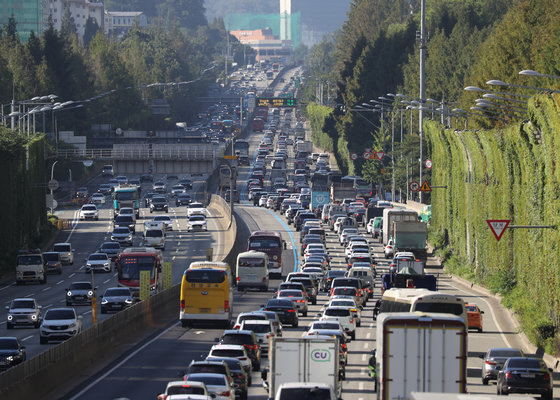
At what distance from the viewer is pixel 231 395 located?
108 feet

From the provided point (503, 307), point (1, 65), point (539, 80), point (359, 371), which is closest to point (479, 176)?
point (539, 80)

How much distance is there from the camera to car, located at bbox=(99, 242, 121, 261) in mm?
92875

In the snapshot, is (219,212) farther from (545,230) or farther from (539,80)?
(545,230)

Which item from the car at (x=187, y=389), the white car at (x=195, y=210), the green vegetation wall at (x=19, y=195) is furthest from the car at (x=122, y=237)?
the car at (x=187, y=389)

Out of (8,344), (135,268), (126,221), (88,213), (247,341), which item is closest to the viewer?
(247,341)

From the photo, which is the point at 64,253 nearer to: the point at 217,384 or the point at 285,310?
the point at 285,310

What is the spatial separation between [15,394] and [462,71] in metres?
115

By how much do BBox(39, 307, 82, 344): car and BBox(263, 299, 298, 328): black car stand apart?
8639mm

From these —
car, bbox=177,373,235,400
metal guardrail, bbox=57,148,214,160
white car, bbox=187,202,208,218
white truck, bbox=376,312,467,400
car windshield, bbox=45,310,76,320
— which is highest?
metal guardrail, bbox=57,148,214,160

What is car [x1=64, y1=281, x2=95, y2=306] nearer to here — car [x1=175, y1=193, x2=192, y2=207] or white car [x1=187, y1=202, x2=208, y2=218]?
white car [x1=187, y1=202, x2=208, y2=218]

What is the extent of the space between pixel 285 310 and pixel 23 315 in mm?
11754

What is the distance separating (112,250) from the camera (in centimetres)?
9369

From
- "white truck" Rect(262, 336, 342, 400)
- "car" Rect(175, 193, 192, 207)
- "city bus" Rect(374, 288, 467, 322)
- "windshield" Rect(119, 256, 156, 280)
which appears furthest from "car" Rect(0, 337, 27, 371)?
"car" Rect(175, 193, 192, 207)

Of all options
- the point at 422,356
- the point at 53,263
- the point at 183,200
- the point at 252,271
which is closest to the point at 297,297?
the point at 252,271
